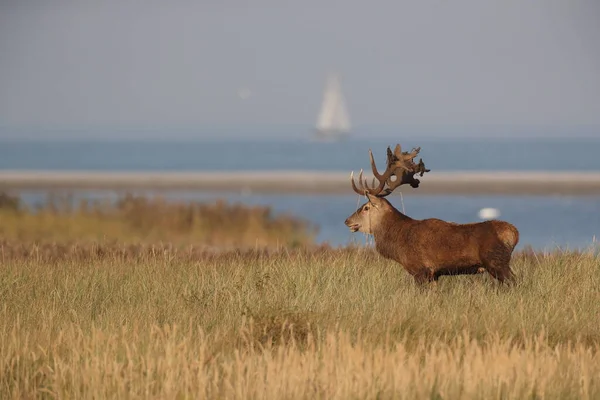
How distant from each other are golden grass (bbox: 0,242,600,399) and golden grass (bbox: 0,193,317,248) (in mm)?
9556

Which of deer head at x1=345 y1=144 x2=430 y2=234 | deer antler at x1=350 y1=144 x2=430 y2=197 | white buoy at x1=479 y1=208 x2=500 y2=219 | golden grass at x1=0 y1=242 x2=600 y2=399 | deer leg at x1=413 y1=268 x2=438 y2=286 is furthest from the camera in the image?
white buoy at x1=479 y1=208 x2=500 y2=219

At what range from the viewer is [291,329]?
1041 cm

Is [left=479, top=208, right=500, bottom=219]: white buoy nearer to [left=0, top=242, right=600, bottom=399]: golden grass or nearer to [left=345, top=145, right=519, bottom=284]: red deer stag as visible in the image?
[left=0, top=242, right=600, bottom=399]: golden grass

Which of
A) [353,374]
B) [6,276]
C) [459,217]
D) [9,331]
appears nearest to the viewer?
[353,374]

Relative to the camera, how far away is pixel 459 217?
41.2 meters

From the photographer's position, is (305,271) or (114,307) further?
(305,271)

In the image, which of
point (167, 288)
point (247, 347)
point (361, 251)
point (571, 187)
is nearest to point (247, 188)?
point (571, 187)

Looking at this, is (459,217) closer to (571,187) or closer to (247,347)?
(571,187)

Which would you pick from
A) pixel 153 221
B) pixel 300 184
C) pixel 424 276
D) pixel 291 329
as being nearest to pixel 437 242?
pixel 424 276

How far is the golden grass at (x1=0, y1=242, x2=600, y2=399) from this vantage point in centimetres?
922

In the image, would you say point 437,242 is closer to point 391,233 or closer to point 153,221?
point 391,233

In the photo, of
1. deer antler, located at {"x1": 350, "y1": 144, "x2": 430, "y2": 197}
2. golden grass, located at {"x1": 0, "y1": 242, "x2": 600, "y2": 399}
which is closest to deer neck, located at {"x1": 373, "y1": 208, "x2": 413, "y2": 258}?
deer antler, located at {"x1": 350, "y1": 144, "x2": 430, "y2": 197}

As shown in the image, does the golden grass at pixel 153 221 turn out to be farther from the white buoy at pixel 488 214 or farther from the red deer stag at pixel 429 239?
the red deer stag at pixel 429 239

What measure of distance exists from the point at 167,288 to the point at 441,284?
137 inches
